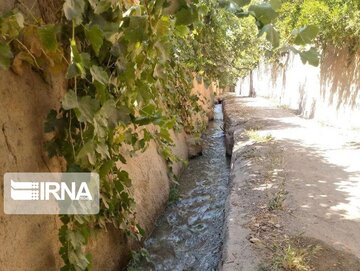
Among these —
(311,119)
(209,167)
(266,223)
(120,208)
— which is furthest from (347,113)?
(120,208)

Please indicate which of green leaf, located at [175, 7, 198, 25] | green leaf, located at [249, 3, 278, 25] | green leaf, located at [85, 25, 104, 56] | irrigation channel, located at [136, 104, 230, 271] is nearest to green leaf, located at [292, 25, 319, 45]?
green leaf, located at [249, 3, 278, 25]

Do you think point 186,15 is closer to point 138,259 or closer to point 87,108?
point 87,108

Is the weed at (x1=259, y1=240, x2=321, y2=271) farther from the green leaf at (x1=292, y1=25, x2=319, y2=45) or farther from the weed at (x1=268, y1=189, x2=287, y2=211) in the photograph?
the green leaf at (x1=292, y1=25, x2=319, y2=45)

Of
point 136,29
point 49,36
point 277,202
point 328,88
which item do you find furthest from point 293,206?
point 328,88

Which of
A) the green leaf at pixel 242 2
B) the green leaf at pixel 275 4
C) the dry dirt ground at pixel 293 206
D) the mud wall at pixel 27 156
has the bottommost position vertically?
the dry dirt ground at pixel 293 206

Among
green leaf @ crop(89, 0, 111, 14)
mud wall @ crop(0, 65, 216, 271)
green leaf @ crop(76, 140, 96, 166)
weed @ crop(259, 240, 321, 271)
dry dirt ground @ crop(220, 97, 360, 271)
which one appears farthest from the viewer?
dry dirt ground @ crop(220, 97, 360, 271)

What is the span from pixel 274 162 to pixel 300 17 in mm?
4374

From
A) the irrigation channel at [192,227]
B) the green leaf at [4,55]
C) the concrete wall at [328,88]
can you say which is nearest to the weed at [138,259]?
the irrigation channel at [192,227]

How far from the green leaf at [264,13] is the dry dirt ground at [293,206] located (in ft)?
5.50

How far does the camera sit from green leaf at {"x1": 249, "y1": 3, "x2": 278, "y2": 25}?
4.46 feet

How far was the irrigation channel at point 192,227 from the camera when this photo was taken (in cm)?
341

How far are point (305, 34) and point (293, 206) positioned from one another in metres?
2.49

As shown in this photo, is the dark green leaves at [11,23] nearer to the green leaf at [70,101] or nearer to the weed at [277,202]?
the green leaf at [70,101]

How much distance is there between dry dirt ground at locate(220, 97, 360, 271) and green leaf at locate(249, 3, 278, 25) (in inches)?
66.0
